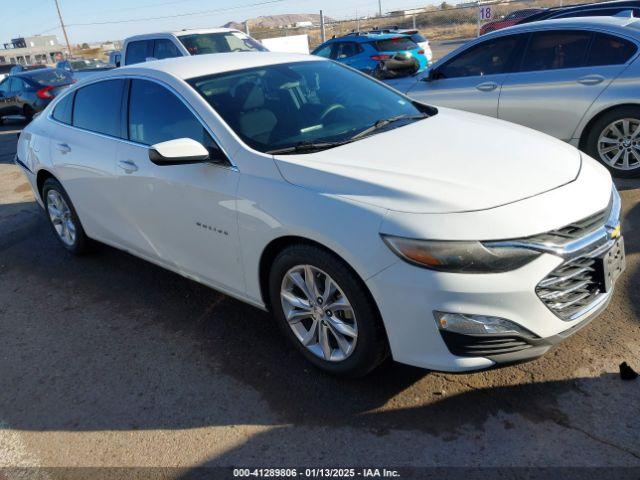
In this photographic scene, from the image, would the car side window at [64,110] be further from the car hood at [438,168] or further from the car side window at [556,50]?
the car side window at [556,50]

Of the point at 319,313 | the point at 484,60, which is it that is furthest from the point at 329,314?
the point at 484,60

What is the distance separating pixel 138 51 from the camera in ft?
35.8

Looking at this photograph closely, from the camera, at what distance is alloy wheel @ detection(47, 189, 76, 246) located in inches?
198

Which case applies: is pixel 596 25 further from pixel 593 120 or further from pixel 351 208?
pixel 351 208

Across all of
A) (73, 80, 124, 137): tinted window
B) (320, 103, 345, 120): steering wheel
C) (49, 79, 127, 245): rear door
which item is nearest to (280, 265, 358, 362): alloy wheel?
(320, 103, 345, 120): steering wheel

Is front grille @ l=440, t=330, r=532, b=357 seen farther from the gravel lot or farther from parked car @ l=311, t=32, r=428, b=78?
parked car @ l=311, t=32, r=428, b=78

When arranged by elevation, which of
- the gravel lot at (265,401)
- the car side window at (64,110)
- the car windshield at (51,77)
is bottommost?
the gravel lot at (265,401)

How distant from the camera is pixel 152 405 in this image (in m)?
3.04

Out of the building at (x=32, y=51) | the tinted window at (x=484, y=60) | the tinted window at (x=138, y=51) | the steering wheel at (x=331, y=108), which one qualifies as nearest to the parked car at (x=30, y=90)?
the tinted window at (x=138, y=51)

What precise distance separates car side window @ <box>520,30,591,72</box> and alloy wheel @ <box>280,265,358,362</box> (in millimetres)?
4280

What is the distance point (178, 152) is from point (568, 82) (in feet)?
13.9

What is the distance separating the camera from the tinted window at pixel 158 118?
3.47 meters

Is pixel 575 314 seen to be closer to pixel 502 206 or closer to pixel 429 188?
pixel 502 206

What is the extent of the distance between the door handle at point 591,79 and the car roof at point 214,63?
2874 millimetres
